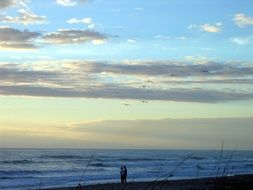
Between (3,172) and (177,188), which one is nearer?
(177,188)

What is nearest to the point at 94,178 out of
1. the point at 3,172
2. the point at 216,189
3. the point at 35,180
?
the point at 35,180

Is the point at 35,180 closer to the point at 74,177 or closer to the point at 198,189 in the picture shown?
the point at 74,177

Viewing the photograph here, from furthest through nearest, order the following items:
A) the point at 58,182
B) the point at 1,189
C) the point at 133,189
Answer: the point at 58,182 → the point at 1,189 → the point at 133,189

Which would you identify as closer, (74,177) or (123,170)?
(123,170)

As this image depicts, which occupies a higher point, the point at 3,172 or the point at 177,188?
the point at 177,188

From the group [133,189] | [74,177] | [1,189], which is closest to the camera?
[133,189]

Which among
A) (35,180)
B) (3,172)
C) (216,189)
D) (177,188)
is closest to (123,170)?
(177,188)

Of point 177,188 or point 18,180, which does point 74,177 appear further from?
point 177,188

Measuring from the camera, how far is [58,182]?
44688 mm

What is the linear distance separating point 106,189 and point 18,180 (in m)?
15.9

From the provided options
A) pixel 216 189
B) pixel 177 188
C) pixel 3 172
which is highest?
pixel 216 189

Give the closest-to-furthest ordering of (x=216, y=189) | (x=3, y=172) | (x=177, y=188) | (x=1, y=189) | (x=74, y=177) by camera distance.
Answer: (x=216, y=189), (x=177, y=188), (x=1, y=189), (x=74, y=177), (x=3, y=172)

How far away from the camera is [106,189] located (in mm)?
33781

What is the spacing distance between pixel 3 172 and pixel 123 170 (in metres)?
22.1
